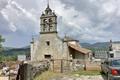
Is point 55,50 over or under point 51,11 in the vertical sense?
under

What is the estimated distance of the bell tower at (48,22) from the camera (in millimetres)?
48441

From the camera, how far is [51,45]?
1966 inches

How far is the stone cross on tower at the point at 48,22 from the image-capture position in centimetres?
4844

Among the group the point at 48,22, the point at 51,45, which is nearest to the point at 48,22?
the point at 48,22

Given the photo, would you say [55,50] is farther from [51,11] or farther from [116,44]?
[116,44]

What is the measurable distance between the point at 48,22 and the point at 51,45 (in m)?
4.27

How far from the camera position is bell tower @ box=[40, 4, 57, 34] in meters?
48.4

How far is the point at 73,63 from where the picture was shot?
3175cm

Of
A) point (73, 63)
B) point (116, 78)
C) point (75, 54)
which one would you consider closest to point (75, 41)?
point (75, 54)

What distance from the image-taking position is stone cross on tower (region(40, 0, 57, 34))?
48438 millimetres

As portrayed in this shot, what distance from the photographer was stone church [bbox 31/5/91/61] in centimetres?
4803

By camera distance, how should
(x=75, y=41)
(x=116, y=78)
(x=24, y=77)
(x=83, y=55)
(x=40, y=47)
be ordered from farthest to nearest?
(x=75, y=41), (x=40, y=47), (x=83, y=55), (x=24, y=77), (x=116, y=78)

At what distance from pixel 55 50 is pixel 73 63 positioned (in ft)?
58.3

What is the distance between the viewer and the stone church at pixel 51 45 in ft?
158
